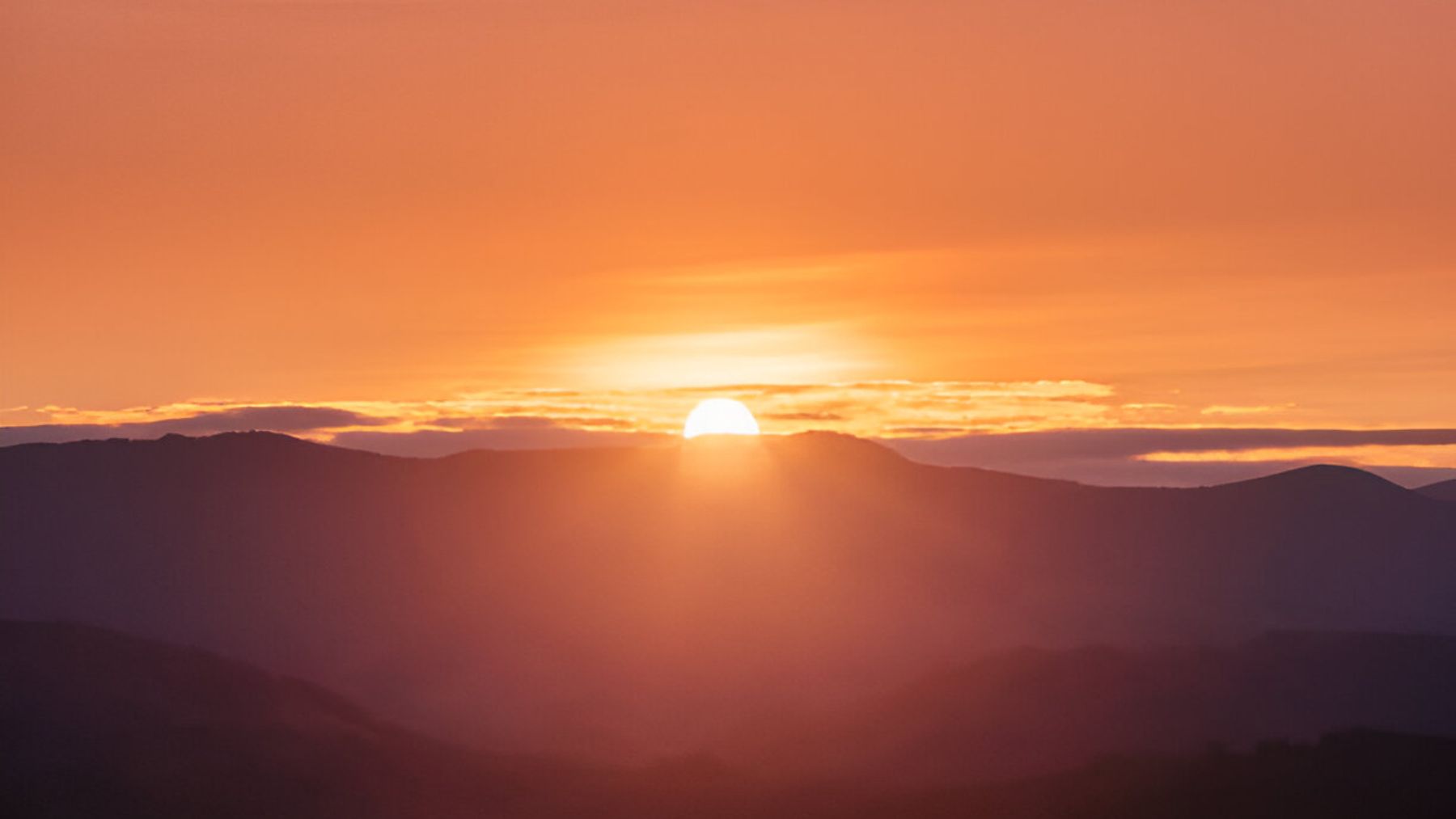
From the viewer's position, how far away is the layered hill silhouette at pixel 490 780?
42.9 meters

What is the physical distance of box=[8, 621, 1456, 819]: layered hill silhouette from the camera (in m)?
42.9

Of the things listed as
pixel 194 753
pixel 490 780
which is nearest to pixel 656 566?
pixel 490 780

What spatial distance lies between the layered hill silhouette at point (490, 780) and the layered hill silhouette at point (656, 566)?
19991 millimetres

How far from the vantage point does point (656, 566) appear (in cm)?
9200

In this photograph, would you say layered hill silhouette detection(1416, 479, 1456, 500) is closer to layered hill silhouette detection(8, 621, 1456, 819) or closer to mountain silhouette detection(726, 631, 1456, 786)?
mountain silhouette detection(726, 631, 1456, 786)

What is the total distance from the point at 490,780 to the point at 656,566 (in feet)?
147

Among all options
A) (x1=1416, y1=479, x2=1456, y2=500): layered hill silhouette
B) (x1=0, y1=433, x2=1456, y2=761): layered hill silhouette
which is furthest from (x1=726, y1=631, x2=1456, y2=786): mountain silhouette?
(x1=1416, y1=479, x2=1456, y2=500): layered hill silhouette

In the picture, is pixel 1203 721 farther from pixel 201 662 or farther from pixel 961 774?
pixel 201 662

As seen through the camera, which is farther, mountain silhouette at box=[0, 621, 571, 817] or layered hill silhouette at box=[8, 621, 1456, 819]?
mountain silhouette at box=[0, 621, 571, 817]

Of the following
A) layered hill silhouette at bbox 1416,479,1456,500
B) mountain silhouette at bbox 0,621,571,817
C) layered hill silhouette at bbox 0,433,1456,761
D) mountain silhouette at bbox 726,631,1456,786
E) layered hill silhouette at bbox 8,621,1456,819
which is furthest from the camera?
layered hill silhouette at bbox 1416,479,1456,500

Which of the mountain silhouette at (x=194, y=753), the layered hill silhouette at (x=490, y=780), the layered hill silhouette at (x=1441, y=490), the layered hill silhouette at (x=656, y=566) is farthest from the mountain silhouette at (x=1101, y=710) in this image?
the layered hill silhouette at (x=1441, y=490)

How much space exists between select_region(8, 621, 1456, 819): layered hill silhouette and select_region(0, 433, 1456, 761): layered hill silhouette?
65.6 feet

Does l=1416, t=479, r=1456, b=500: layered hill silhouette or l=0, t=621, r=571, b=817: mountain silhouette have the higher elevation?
l=1416, t=479, r=1456, b=500: layered hill silhouette

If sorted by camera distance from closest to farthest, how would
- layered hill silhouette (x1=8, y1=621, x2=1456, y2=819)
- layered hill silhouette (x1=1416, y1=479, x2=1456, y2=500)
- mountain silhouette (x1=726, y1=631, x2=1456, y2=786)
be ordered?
layered hill silhouette (x1=8, y1=621, x2=1456, y2=819) < mountain silhouette (x1=726, y1=631, x2=1456, y2=786) < layered hill silhouette (x1=1416, y1=479, x2=1456, y2=500)
